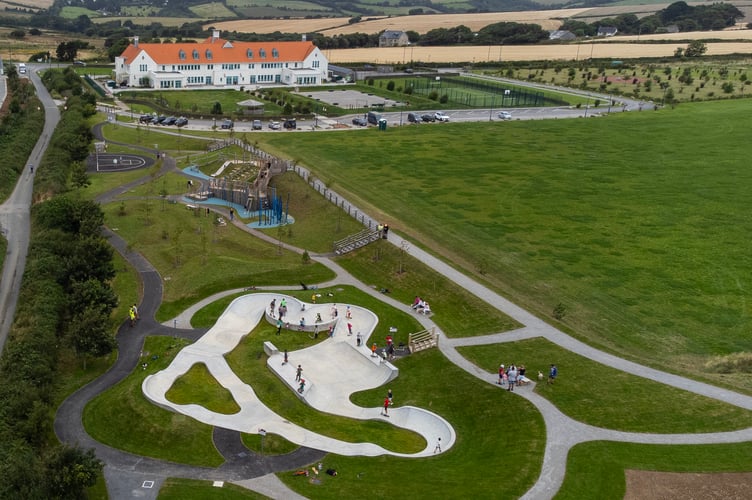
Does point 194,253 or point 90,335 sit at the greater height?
point 194,253

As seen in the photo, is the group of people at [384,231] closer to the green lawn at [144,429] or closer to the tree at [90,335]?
the tree at [90,335]

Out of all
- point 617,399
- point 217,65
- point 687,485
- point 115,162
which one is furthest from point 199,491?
point 217,65

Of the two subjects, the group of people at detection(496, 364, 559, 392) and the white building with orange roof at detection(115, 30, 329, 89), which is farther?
the white building with orange roof at detection(115, 30, 329, 89)

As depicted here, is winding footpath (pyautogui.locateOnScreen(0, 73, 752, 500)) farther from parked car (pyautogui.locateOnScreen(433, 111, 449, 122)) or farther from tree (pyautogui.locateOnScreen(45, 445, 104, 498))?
parked car (pyautogui.locateOnScreen(433, 111, 449, 122))

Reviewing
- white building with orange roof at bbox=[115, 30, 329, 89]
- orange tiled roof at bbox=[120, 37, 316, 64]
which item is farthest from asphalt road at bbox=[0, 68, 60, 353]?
orange tiled roof at bbox=[120, 37, 316, 64]

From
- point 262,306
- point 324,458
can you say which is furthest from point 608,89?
point 324,458

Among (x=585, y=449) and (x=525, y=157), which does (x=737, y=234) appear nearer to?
(x=525, y=157)

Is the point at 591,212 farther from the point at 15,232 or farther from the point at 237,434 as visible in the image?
the point at 15,232

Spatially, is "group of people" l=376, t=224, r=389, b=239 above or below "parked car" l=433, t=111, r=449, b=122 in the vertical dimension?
below
